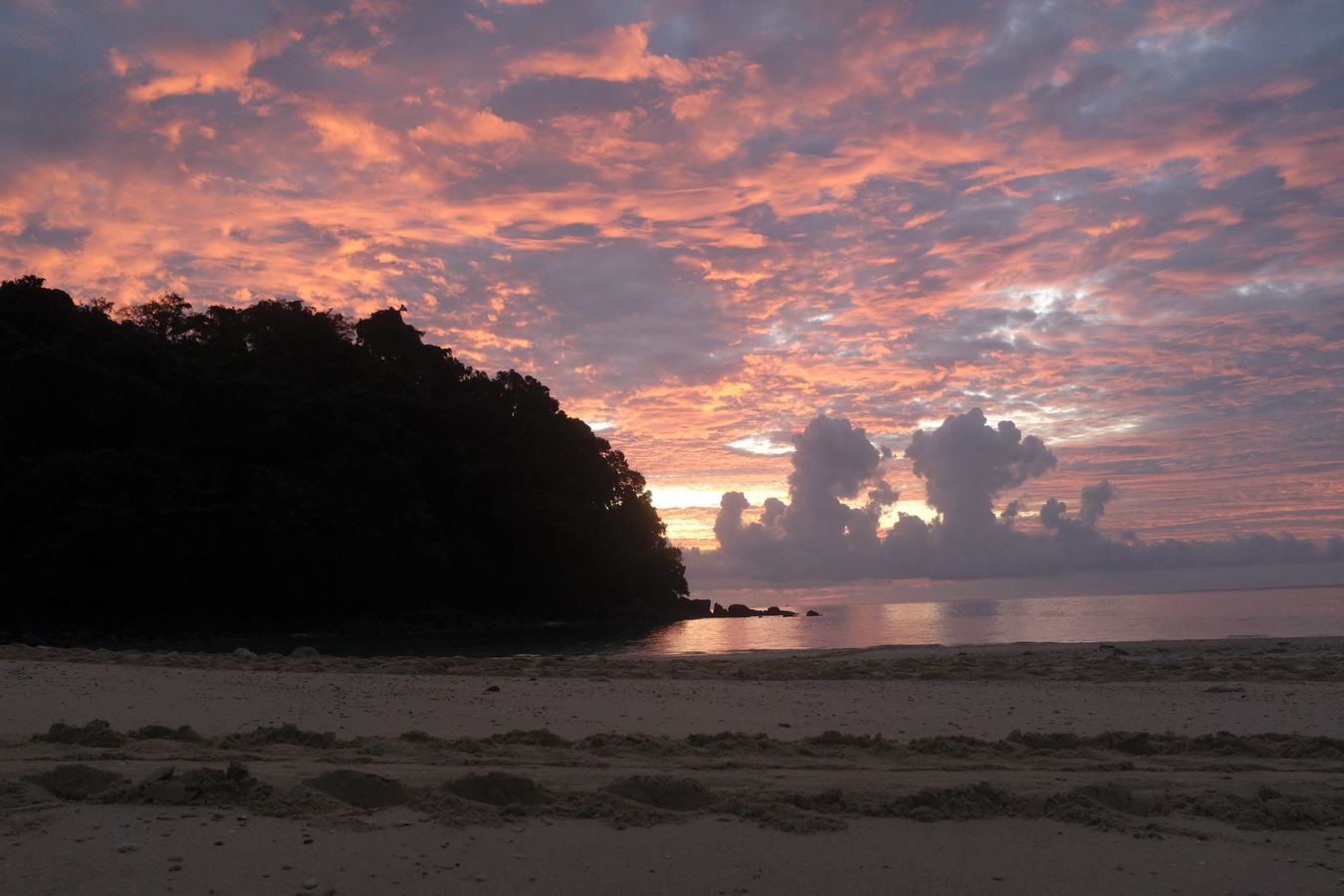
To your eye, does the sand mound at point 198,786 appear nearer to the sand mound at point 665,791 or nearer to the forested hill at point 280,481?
the sand mound at point 665,791

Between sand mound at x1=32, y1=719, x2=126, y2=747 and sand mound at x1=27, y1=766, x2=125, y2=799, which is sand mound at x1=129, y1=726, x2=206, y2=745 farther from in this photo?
sand mound at x1=27, y1=766, x2=125, y2=799

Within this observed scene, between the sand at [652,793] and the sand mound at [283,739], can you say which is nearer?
the sand at [652,793]

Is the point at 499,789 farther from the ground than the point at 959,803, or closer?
farther from the ground

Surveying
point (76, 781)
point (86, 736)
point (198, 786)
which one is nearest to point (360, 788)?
point (198, 786)

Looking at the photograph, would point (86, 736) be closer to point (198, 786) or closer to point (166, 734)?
point (166, 734)

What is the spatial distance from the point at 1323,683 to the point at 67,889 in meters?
15.3

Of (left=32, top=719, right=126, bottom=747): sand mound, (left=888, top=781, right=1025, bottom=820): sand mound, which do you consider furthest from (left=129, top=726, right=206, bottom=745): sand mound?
(left=888, top=781, right=1025, bottom=820): sand mound

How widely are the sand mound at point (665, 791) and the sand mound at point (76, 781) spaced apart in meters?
3.09

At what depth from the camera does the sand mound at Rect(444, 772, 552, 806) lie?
5742mm

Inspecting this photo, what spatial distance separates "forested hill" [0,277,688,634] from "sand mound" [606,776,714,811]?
39.1 m

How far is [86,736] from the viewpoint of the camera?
7285 millimetres

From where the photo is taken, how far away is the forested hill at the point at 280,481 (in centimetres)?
3872

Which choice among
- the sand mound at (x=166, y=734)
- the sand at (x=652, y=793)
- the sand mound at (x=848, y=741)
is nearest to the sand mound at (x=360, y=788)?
the sand at (x=652, y=793)

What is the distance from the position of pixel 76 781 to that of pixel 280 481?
42014mm
